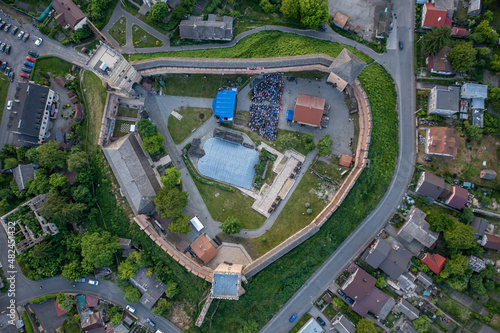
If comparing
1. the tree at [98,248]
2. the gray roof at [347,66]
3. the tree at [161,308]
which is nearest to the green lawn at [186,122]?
the tree at [98,248]

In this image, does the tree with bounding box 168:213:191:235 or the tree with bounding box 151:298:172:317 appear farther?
the tree with bounding box 151:298:172:317

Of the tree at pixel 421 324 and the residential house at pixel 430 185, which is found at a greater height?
the residential house at pixel 430 185

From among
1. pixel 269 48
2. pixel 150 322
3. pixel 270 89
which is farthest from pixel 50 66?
pixel 150 322

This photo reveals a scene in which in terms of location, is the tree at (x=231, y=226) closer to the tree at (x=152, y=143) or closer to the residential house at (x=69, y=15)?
the tree at (x=152, y=143)

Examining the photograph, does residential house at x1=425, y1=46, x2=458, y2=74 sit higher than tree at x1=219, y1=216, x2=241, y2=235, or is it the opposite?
residential house at x1=425, y1=46, x2=458, y2=74

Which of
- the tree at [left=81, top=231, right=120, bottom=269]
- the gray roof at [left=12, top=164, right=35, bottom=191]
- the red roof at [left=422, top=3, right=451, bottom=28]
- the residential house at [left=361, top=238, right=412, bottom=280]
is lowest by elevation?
the tree at [left=81, top=231, right=120, bottom=269]

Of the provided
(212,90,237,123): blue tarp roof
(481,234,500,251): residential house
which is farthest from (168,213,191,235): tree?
(481,234,500,251): residential house

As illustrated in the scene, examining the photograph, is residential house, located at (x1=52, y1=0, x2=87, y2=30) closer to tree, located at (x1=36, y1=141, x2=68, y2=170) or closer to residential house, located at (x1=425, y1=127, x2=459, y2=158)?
tree, located at (x1=36, y1=141, x2=68, y2=170)
